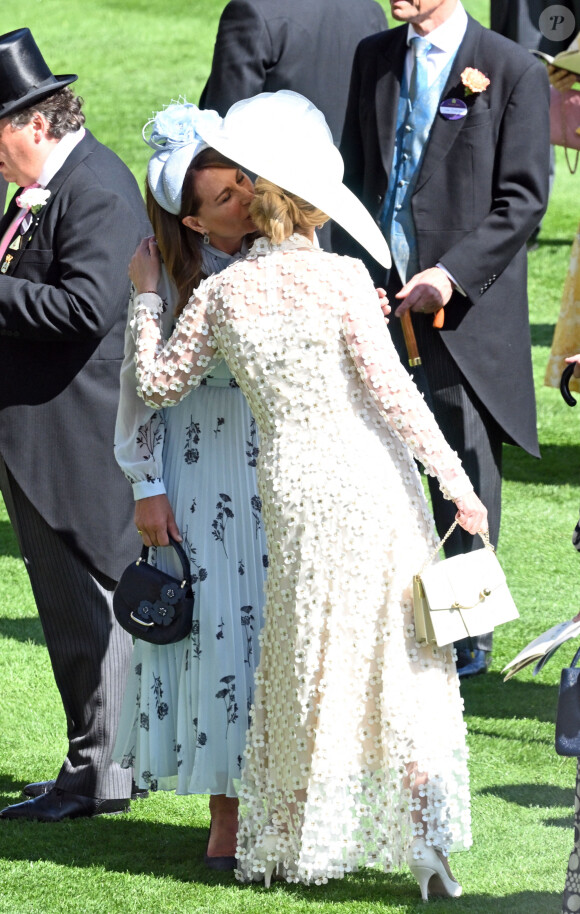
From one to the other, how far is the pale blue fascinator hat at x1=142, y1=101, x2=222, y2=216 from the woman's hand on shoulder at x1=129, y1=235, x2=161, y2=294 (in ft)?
0.40

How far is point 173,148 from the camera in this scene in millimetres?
3652

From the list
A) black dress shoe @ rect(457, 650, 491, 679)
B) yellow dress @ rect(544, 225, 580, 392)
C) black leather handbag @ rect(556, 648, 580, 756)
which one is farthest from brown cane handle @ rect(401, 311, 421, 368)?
yellow dress @ rect(544, 225, 580, 392)

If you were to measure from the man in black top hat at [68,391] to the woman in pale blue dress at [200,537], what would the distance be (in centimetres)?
42

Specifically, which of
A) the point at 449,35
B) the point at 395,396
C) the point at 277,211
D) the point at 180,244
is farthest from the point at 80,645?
the point at 449,35

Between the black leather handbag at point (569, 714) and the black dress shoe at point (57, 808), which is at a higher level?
the black leather handbag at point (569, 714)

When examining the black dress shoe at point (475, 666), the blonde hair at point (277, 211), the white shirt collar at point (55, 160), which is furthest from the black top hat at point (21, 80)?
the black dress shoe at point (475, 666)

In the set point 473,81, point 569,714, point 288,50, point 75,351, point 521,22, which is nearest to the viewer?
point 569,714

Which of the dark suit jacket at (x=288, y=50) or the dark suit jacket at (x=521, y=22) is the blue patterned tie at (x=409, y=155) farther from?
the dark suit jacket at (x=521, y=22)

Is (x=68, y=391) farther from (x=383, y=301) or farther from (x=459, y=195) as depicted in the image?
(x=459, y=195)

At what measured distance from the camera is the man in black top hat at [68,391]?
4070mm

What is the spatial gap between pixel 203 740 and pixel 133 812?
2.50 ft

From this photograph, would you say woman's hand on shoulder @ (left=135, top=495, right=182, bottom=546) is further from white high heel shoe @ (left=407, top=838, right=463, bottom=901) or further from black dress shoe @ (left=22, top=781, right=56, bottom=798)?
black dress shoe @ (left=22, top=781, right=56, bottom=798)

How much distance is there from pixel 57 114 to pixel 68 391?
76cm

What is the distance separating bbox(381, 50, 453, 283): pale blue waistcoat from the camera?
5.00m
